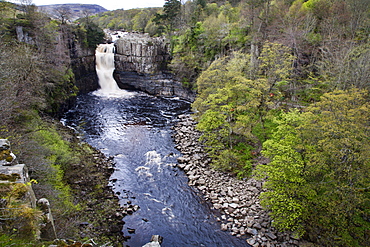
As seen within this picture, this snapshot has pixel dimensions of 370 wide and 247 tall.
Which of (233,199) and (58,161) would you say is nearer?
(58,161)

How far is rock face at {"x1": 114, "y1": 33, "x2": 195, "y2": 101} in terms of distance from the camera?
49.5m

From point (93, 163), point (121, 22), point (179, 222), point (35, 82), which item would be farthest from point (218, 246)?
point (121, 22)

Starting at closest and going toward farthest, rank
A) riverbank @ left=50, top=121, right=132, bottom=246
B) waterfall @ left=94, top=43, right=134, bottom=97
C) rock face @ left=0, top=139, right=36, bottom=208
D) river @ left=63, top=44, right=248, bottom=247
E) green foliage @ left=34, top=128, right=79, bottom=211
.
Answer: rock face @ left=0, top=139, right=36, bottom=208
riverbank @ left=50, top=121, right=132, bottom=246
green foliage @ left=34, top=128, right=79, bottom=211
river @ left=63, top=44, right=248, bottom=247
waterfall @ left=94, top=43, right=134, bottom=97

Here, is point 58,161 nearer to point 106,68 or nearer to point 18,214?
point 18,214

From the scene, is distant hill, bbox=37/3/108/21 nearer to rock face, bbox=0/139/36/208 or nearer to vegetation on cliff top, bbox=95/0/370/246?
vegetation on cliff top, bbox=95/0/370/246

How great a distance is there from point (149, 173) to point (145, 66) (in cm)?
3548

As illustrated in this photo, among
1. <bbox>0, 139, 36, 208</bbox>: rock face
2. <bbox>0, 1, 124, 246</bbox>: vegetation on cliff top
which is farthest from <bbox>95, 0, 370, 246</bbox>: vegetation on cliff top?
<bbox>0, 139, 36, 208</bbox>: rock face

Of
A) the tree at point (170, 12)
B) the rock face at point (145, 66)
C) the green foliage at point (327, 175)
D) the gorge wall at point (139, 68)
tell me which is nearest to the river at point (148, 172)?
the green foliage at point (327, 175)

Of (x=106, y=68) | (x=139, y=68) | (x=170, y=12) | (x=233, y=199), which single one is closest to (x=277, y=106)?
(x=233, y=199)

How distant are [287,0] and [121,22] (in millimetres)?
69721

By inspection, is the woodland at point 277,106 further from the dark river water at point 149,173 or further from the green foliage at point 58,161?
the dark river water at point 149,173

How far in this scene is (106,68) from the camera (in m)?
51.7

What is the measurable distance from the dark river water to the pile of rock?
832 mm

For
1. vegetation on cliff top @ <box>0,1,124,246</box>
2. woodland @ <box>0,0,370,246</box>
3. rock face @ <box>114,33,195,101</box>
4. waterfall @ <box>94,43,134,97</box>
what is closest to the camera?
vegetation on cliff top @ <box>0,1,124,246</box>
